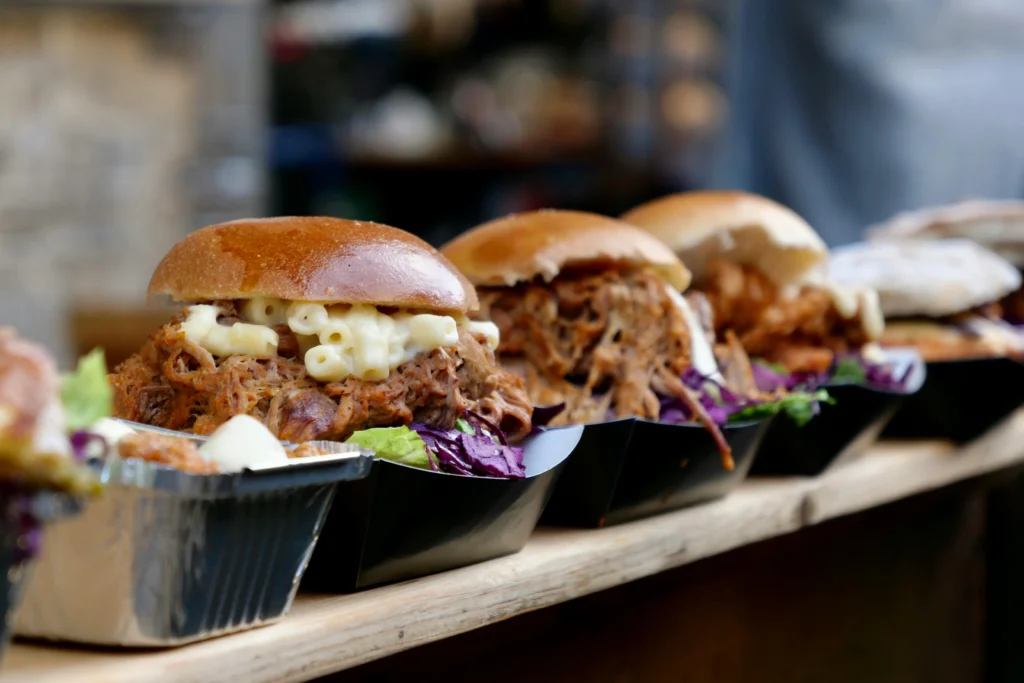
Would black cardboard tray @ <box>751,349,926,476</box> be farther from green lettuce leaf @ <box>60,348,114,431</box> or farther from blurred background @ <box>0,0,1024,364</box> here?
blurred background @ <box>0,0,1024,364</box>

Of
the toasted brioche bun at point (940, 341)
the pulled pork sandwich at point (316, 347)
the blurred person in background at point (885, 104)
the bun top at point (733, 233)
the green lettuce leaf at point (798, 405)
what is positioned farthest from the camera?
the blurred person in background at point (885, 104)

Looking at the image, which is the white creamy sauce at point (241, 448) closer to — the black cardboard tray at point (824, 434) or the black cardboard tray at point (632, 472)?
the black cardboard tray at point (632, 472)

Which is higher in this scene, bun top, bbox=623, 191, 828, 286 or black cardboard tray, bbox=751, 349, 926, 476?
bun top, bbox=623, 191, 828, 286

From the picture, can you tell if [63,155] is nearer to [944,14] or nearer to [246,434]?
[944,14]

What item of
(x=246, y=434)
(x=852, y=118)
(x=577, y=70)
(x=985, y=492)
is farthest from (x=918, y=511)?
(x=577, y=70)

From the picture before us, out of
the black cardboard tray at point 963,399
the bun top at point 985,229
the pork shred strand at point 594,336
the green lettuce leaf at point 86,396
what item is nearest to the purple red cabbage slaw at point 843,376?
the black cardboard tray at point 963,399

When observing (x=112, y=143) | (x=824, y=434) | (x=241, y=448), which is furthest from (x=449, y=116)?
(x=241, y=448)

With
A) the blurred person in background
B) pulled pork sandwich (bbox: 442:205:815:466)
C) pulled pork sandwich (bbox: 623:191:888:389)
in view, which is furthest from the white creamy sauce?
the blurred person in background
